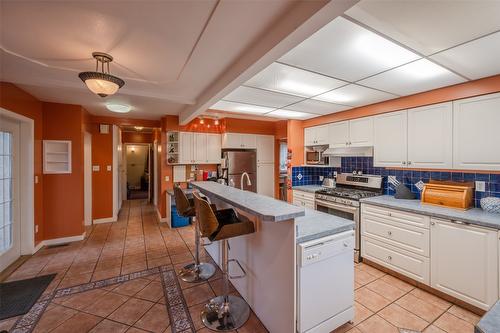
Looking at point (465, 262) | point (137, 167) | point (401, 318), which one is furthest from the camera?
point (137, 167)

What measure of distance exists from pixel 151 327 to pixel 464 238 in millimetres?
3048

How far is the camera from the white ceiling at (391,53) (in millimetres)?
1359

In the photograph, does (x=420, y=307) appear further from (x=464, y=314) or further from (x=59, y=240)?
(x=59, y=240)

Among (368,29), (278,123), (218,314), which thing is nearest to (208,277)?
(218,314)

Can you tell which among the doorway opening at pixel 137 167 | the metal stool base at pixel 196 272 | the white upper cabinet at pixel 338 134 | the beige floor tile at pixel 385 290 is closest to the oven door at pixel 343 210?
the beige floor tile at pixel 385 290

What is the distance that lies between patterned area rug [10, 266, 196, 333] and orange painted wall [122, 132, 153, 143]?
5.97 meters

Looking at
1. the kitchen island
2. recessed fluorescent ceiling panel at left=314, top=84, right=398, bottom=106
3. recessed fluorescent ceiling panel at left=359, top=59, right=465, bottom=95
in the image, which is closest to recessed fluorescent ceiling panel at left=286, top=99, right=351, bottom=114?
recessed fluorescent ceiling panel at left=314, top=84, right=398, bottom=106

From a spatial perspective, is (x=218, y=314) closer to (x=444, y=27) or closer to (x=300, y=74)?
(x=300, y=74)

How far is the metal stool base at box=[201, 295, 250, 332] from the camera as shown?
1.90m

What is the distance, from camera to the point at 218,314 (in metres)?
2.00

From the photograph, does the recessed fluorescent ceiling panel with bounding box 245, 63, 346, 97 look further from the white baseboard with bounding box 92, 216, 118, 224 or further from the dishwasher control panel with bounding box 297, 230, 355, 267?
the white baseboard with bounding box 92, 216, 118, 224

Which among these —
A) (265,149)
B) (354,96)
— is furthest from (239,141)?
(354,96)

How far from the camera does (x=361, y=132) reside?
355 cm

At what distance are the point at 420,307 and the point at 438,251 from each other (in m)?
0.60
